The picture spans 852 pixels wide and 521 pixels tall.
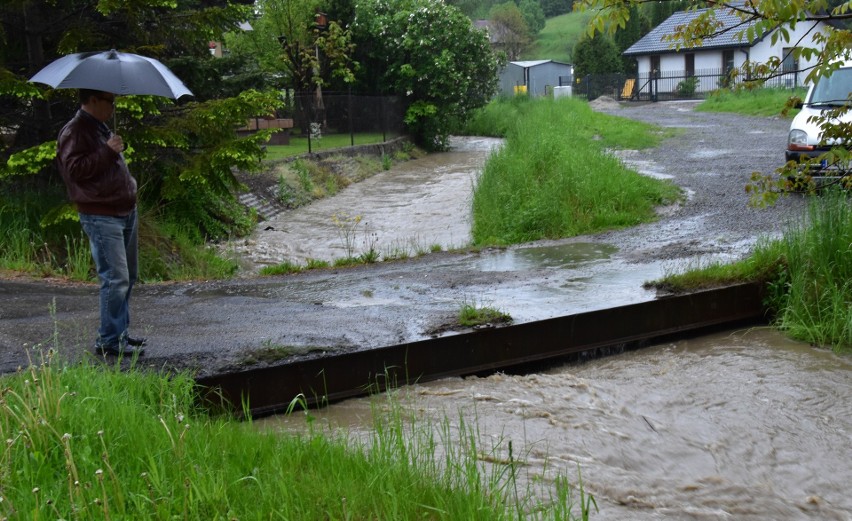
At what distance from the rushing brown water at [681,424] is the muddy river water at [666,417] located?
0.01 meters

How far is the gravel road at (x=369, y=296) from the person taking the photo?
6.90m

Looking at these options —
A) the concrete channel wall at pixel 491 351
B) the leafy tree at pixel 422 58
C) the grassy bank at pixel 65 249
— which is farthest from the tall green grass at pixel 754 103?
the concrete channel wall at pixel 491 351

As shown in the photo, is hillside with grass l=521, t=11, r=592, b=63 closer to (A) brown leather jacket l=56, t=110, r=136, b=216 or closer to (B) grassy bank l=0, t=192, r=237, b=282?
(B) grassy bank l=0, t=192, r=237, b=282

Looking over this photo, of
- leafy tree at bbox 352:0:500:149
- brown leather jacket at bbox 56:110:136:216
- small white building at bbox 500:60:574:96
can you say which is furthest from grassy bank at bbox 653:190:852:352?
small white building at bbox 500:60:574:96

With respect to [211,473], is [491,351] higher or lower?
lower

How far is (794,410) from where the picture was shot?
6449 mm

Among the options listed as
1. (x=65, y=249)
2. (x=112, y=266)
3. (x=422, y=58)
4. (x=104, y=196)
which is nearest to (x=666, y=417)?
(x=112, y=266)

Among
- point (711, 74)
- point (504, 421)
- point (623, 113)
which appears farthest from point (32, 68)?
point (711, 74)

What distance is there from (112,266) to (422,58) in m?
28.0

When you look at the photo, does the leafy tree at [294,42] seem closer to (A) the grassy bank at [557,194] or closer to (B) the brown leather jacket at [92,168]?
(A) the grassy bank at [557,194]

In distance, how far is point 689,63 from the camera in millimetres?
56438

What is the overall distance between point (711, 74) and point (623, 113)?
16773 millimetres

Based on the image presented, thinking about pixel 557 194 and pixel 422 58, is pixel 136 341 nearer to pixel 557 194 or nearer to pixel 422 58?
pixel 557 194

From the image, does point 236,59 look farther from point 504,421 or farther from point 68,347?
point 504,421
